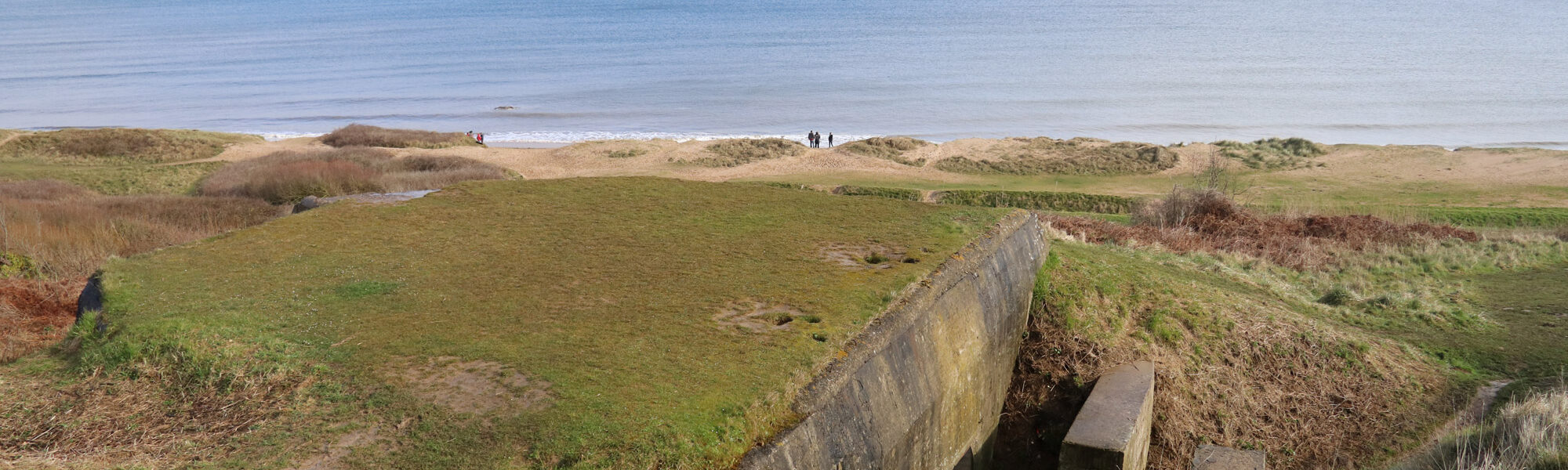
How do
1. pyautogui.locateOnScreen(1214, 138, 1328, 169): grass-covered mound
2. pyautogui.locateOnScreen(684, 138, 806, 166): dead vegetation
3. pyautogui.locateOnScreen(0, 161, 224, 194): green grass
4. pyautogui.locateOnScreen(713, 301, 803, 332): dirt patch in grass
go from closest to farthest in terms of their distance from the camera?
1. pyautogui.locateOnScreen(713, 301, 803, 332): dirt patch in grass
2. pyautogui.locateOnScreen(0, 161, 224, 194): green grass
3. pyautogui.locateOnScreen(1214, 138, 1328, 169): grass-covered mound
4. pyautogui.locateOnScreen(684, 138, 806, 166): dead vegetation

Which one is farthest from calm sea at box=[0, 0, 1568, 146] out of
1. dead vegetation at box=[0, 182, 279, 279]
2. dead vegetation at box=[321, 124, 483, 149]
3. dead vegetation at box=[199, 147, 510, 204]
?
dead vegetation at box=[0, 182, 279, 279]

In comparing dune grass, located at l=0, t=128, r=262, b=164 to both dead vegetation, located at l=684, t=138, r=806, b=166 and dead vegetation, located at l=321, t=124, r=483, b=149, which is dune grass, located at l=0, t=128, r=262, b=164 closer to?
dead vegetation, located at l=321, t=124, r=483, b=149

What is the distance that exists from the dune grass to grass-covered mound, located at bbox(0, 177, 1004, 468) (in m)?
32.8

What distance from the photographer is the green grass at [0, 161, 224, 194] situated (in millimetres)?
27750

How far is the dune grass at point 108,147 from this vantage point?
36.9m

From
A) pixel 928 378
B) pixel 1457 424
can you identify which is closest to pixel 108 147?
pixel 928 378

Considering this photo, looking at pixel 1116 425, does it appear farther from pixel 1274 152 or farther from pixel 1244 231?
pixel 1274 152

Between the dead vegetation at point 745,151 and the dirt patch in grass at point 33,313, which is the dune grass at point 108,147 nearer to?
the dead vegetation at point 745,151

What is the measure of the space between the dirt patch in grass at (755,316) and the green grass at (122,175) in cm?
2390

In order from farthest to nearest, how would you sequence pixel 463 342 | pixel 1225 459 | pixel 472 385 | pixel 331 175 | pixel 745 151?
pixel 745 151 < pixel 331 175 < pixel 1225 459 < pixel 463 342 < pixel 472 385

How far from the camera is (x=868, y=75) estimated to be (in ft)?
268

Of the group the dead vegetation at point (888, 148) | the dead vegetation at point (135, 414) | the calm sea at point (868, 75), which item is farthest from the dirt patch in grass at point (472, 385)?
the calm sea at point (868, 75)

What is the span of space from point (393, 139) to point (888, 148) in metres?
21.9

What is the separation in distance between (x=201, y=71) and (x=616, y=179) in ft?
315
